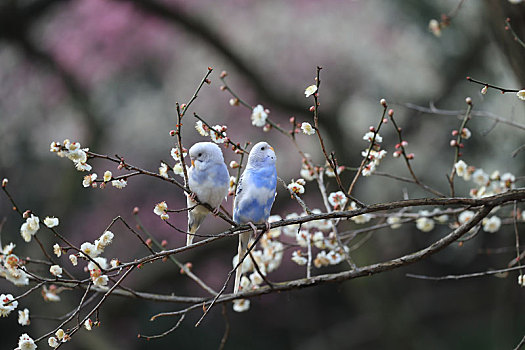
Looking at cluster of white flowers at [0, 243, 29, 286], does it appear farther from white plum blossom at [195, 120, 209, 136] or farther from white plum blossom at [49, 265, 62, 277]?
white plum blossom at [195, 120, 209, 136]

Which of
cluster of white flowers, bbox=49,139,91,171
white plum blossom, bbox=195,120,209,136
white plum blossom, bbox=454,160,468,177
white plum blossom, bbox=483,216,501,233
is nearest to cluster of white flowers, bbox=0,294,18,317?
cluster of white flowers, bbox=49,139,91,171

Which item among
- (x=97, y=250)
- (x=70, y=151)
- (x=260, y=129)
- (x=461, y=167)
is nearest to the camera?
(x=70, y=151)

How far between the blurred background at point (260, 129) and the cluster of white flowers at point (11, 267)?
1.43m

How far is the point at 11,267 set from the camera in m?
0.86

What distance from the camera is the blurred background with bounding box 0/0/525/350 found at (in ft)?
8.02

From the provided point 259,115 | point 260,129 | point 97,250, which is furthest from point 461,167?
point 260,129

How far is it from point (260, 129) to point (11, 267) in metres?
2.03

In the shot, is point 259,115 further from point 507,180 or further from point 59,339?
point 507,180

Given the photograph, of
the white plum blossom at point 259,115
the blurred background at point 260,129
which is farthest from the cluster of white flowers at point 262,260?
the blurred background at point 260,129

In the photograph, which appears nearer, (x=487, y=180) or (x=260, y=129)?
(x=487, y=180)

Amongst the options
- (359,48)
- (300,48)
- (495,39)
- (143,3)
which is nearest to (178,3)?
(143,3)

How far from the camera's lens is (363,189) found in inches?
109

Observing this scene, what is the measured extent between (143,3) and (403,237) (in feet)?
5.97

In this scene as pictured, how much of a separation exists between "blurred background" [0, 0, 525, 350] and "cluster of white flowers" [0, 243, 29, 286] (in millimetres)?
1434
